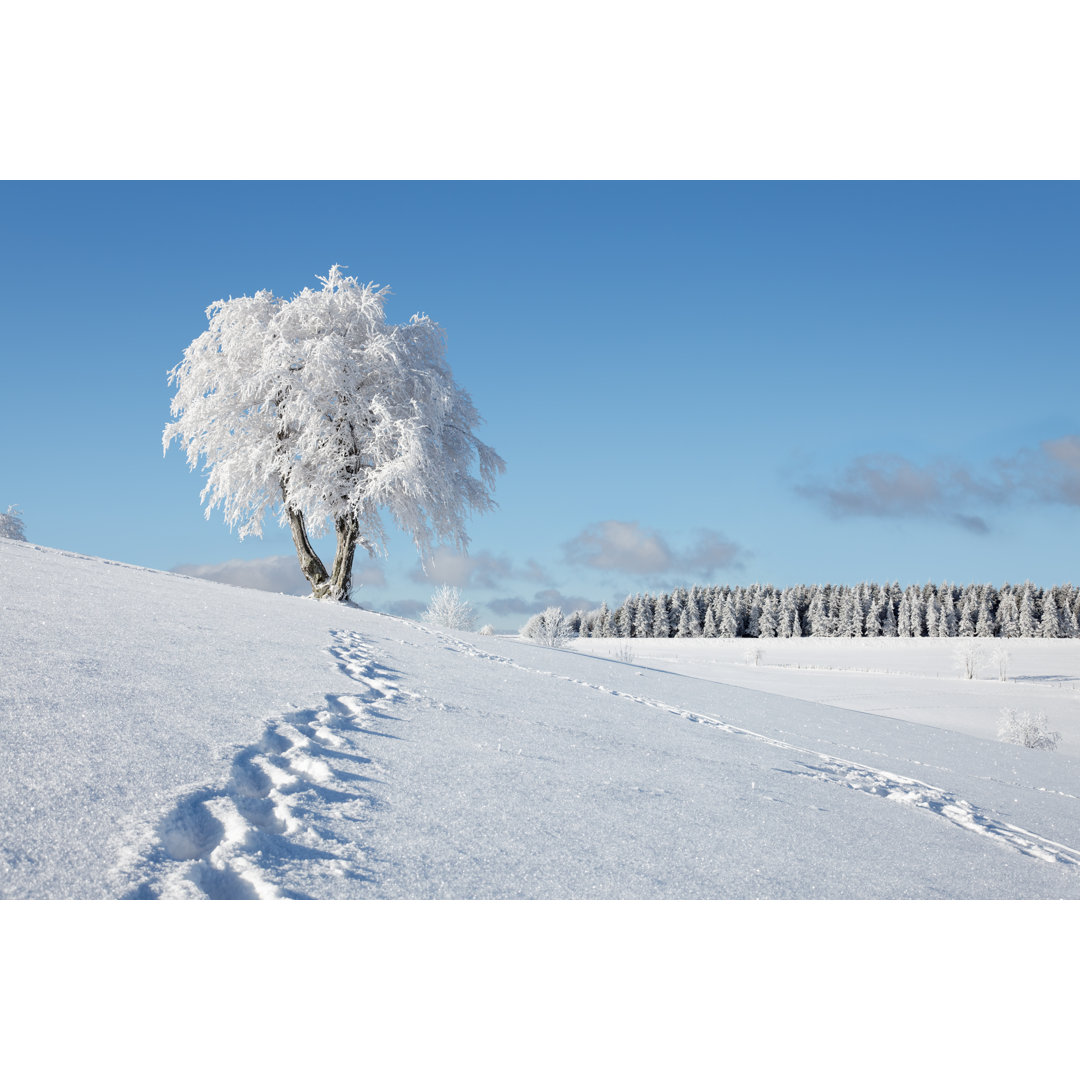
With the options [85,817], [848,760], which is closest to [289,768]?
[85,817]

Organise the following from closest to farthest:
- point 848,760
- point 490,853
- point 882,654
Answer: point 490,853 → point 848,760 → point 882,654

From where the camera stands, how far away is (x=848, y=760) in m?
6.85

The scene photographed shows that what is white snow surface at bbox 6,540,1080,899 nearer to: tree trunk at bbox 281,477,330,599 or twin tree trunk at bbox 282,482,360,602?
twin tree trunk at bbox 282,482,360,602

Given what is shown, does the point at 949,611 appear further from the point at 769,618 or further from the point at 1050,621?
the point at 769,618

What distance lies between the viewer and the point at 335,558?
51.6 ft

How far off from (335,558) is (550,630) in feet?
36.5

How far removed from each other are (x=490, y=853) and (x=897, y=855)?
8.14 feet

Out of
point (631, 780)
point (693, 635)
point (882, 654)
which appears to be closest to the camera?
point (631, 780)

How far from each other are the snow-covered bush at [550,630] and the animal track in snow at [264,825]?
16.9 m

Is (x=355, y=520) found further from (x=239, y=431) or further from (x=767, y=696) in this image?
(x=767, y=696)

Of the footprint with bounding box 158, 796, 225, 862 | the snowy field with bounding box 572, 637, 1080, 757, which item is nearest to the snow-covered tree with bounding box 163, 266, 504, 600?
the snowy field with bounding box 572, 637, 1080, 757

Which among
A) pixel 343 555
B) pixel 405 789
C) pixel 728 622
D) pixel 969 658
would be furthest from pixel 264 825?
pixel 728 622

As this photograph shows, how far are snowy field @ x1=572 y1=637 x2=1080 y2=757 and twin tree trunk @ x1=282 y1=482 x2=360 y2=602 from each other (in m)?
7.10

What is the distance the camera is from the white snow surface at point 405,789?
9.25 ft
